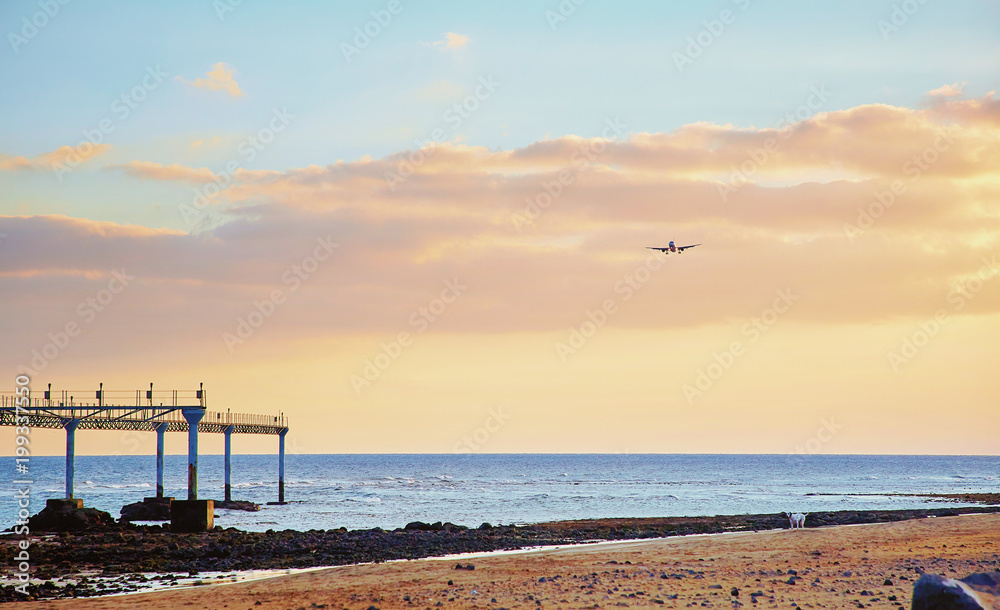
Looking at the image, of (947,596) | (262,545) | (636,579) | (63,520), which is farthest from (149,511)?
(947,596)

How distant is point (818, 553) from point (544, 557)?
390 inches

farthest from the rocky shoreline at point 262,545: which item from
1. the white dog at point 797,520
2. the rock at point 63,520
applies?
the white dog at point 797,520

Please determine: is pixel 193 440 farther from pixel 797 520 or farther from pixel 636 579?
pixel 636 579

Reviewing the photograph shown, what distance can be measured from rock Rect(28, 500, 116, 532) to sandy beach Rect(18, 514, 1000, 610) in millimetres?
24134

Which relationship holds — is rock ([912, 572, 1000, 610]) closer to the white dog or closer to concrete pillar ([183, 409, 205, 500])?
the white dog

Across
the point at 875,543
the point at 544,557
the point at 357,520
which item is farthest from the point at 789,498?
the point at 544,557

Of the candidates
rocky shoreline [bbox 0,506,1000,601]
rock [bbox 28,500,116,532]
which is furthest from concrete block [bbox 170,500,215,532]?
rock [bbox 28,500,116,532]

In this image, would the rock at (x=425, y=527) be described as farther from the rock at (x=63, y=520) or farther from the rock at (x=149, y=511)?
the rock at (x=149, y=511)

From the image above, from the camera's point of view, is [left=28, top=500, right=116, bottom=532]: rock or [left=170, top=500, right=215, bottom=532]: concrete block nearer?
[left=170, top=500, right=215, bottom=532]: concrete block

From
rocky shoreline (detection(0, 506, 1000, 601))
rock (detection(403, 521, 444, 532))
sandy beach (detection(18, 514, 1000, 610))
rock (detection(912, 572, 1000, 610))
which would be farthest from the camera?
rock (detection(403, 521, 444, 532))

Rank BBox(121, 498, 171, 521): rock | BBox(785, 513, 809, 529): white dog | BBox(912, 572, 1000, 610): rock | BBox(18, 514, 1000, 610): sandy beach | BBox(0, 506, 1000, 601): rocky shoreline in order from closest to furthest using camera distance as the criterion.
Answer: BBox(912, 572, 1000, 610): rock < BBox(18, 514, 1000, 610): sandy beach < BBox(0, 506, 1000, 601): rocky shoreline < BBox(785, 513, 809, 529): white dog < BBox(121, 498, 171, 521): rock

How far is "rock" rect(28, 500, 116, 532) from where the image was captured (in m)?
47.6

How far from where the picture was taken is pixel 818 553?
3159cm

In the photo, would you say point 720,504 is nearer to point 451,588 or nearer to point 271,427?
point 271,427
